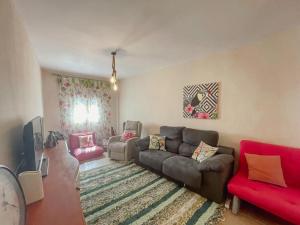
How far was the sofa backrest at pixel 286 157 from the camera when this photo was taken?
6.68 feet

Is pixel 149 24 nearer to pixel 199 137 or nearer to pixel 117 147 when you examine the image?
pixel 199 137

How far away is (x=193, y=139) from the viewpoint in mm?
3119

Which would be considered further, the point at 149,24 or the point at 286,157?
the point at 286,157

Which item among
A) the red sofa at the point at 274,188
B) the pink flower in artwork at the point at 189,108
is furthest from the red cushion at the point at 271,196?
the pink flower in artwork at the point at 189,108

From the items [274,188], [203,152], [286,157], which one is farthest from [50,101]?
[286,157]

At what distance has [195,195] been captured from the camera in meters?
2.49

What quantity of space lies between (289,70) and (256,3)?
3.87ft

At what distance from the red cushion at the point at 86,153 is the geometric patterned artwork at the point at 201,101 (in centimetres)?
244

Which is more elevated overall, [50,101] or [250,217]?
[50,101]

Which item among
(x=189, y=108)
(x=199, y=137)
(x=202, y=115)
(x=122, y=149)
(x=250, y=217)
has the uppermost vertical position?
(x=189, y=108)

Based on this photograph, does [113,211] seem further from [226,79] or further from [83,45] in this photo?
[226,79]

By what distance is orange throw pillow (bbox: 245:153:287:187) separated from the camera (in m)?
2.02

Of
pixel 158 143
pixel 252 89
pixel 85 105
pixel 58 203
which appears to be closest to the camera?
pixel 58 203

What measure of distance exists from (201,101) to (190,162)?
1.24 metres
